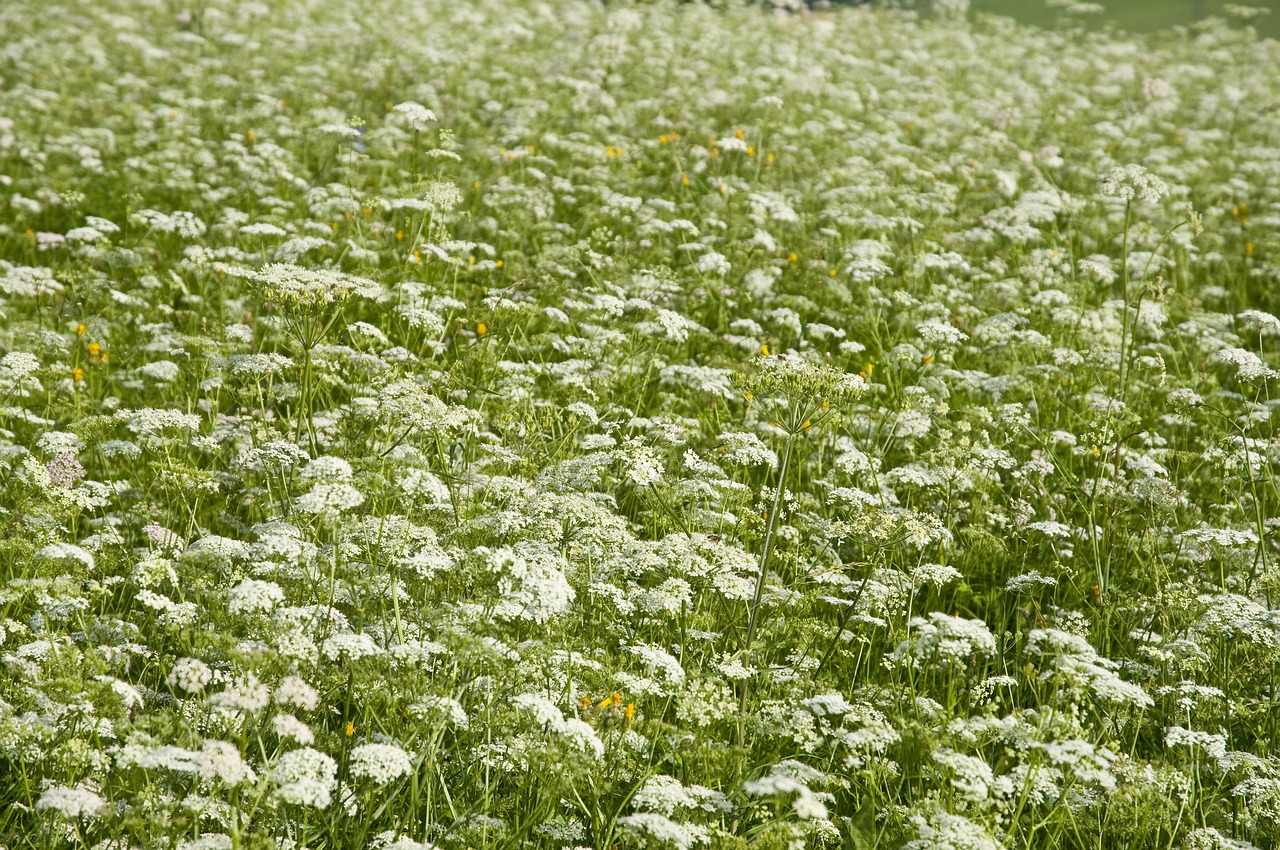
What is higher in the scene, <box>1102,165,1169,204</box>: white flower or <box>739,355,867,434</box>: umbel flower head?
<box>1102,165,1169,204</box>: white flower

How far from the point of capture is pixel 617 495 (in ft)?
19.5

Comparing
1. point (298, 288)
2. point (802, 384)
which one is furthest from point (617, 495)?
point (298, 288)

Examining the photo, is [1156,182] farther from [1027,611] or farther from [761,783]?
[761,783]

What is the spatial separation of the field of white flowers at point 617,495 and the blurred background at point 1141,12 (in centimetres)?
1905

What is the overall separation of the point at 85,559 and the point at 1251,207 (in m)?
12.2

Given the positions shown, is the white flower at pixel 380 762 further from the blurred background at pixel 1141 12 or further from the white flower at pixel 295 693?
the blurred background at pixel 1141 12

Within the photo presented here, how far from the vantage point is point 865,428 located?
261 inches

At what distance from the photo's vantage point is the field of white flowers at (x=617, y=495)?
3691 millimetres

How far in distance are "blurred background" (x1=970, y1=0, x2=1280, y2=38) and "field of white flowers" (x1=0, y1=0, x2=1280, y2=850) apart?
62.5 ft

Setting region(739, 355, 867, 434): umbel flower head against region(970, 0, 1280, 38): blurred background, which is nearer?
region(739, 355, 867, 434): umbel flower head

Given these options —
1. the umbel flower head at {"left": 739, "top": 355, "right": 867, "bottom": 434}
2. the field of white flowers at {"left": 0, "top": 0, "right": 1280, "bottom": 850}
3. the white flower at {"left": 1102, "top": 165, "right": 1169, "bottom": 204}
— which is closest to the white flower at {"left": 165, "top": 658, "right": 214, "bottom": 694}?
the field of white flowers at {"left": 0, "top": 0, "right": 1280, "bottom": 850}

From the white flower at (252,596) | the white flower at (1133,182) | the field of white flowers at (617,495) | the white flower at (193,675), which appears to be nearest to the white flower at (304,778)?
the field of white flowers at (617,495)

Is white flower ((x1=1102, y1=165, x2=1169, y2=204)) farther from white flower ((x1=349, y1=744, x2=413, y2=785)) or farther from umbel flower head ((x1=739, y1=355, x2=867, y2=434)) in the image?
white flower ((x1=349, y1=744, x2=413, y2=785))

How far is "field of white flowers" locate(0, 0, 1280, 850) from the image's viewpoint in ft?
12.1
